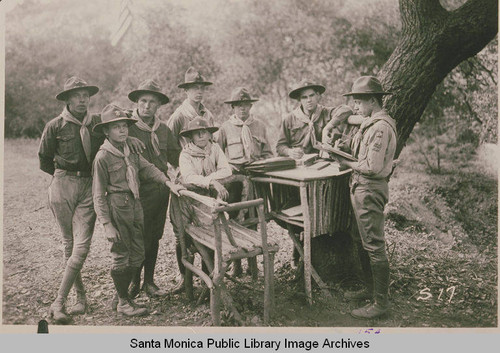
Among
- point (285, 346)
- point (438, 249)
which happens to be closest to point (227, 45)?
point (438, 249)

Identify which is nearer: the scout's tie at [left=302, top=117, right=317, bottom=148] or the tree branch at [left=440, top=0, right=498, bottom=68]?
the tree branch at [left=440, top=0, right=498, bottom=68]

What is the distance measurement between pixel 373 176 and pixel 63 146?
3050mm

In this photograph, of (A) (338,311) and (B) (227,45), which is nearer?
(A) (338,311)

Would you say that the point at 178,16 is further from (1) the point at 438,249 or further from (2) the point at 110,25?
(1) the point at 438,249

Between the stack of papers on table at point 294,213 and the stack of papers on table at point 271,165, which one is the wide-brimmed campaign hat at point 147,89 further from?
the stack of papers on table at point 294,213

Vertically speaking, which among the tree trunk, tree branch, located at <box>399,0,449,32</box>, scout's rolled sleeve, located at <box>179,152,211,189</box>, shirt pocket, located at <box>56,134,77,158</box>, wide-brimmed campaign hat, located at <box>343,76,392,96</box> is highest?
tree branch, located at <box>399,0,449,32</box>

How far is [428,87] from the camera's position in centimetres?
508

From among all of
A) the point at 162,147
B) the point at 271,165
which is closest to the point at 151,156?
the point at 162,147

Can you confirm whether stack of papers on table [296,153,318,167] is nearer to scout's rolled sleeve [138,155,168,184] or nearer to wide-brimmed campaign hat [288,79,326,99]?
wide-brimmed campaign hat [288,79,326,99]

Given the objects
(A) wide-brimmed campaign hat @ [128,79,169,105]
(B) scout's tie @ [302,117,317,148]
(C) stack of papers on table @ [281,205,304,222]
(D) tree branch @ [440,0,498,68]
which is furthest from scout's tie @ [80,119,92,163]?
(D) tree branch @ [440,0,498,68]

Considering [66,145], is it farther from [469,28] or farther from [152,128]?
[469,28]

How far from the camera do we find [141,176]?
14.5 ft

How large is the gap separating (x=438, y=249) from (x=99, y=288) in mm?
4183

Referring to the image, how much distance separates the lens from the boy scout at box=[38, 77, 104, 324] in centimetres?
421
